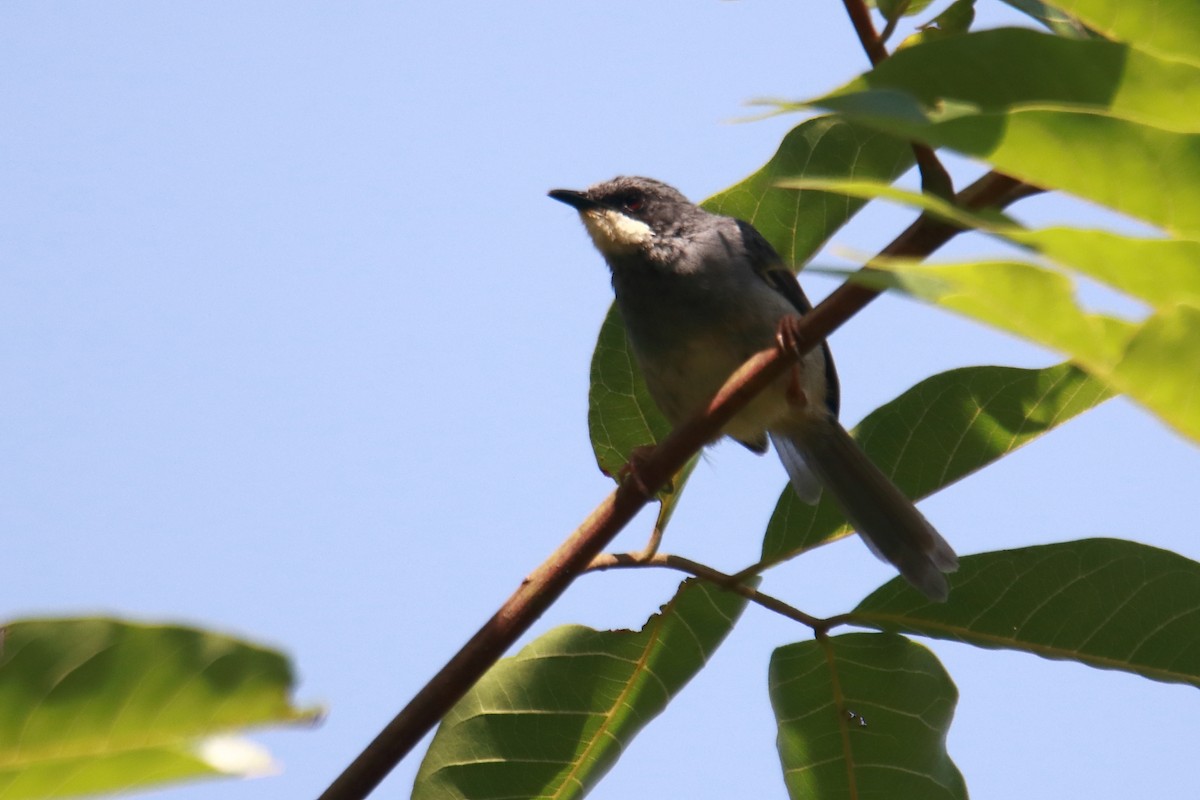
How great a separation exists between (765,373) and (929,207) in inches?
40.0

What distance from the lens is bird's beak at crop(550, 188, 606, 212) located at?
16.3ft

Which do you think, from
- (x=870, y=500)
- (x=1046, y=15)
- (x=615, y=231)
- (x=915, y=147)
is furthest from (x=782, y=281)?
(x=915, y=147)

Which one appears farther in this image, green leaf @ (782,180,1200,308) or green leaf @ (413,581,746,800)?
green leaf @ (413,581,746,800)

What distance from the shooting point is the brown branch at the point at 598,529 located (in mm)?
1895

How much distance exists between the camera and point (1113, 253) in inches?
40.4

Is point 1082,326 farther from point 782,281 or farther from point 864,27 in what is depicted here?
point 782,281

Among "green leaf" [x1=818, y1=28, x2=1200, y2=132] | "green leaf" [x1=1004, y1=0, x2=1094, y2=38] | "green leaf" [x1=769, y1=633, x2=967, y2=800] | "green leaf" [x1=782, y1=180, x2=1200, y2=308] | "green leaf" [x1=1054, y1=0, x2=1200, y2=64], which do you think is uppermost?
"green leaf" [x1=1004, y1=0, x2=1094, y2=38]

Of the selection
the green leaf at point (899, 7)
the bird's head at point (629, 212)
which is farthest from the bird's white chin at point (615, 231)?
the green leaf at point (899, 7)

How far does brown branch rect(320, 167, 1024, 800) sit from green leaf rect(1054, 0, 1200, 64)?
0.31 m

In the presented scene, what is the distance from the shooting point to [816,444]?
4.55 metres

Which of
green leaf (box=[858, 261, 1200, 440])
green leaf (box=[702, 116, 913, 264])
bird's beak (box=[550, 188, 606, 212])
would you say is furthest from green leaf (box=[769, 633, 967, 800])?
bird's beak (box=[550, 188, 606, 212])

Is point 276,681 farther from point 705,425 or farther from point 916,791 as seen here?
point 916,791

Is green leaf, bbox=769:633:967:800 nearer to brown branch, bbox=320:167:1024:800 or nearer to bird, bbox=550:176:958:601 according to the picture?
brown branch, bbox=320:167:1024:800

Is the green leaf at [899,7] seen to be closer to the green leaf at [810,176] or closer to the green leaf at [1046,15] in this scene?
the green leaf at [1046,15]
